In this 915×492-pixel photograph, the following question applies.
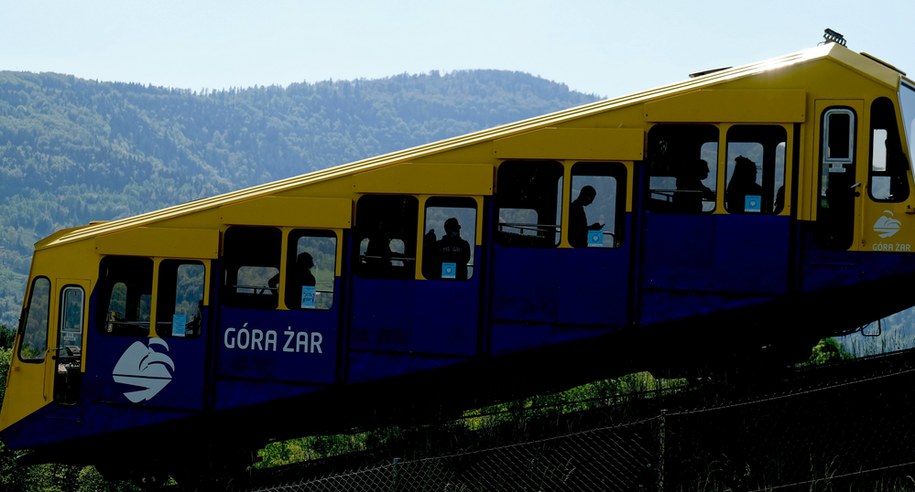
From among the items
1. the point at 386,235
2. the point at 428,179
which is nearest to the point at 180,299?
the point at 386,235

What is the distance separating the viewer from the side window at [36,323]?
555 inches

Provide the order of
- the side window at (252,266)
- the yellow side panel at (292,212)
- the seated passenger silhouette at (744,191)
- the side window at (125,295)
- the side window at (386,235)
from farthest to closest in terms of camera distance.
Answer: the side window at (125,295)
the side window at (252,266)
the yellow side panel at (292,212)
the side window at (386,235)
the seated passenger silhouette at (744,191)

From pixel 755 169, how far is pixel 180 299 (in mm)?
7666

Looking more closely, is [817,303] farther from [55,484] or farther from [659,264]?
[55,484]

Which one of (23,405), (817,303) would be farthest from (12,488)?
(817,303)

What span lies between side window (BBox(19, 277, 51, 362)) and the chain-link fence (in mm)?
5026

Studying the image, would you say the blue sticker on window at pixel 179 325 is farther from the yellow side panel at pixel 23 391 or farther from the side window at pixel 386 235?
the side window at pixel 386 235

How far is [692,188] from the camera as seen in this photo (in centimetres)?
1162

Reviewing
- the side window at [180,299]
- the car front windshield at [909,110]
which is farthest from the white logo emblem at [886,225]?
the side window at [180,299]

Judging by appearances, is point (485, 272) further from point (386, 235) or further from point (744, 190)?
point (744, 190)

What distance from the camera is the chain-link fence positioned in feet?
35.3

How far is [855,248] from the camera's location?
11.3 meters

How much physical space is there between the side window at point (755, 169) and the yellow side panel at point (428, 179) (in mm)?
2891

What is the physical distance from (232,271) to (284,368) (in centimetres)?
152
